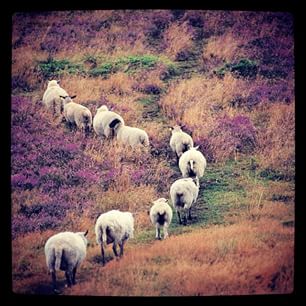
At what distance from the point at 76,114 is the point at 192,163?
1.29 meters

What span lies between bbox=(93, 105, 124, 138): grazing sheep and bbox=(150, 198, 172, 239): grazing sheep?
2.91 ft

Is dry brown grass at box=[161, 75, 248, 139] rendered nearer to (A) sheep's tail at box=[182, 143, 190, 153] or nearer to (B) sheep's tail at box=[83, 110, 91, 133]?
(A) sheep's tail at box=[182, 143, 190, 153]

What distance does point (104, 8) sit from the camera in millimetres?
5148

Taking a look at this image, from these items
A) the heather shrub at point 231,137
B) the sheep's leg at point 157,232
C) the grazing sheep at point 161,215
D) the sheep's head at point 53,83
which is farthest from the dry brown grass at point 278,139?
the sheep's head at point 53,83

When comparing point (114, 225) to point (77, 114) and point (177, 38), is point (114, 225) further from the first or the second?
point (177, 38)

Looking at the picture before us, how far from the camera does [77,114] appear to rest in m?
5.25

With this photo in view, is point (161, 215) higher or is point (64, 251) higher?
point (161, 215)

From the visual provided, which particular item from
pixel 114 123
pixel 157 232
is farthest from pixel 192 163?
pixel 114 123

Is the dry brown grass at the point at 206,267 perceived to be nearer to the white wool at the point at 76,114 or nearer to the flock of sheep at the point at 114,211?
the flock of sheep at the point at 114,211

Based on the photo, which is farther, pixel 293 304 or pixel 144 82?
pixel 144 82
